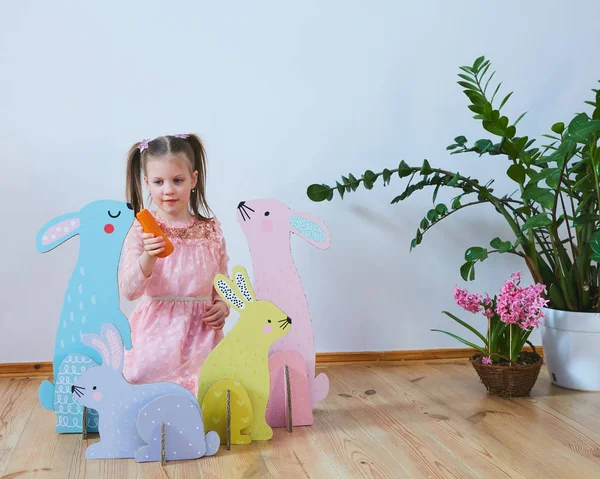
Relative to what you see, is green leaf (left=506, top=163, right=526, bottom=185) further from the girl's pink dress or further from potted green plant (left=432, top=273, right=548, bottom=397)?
the girl's pink dress

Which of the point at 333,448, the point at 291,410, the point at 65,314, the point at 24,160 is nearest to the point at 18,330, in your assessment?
the point at 24,160

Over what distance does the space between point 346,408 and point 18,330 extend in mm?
950

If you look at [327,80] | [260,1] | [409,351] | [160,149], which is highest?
[260,1]

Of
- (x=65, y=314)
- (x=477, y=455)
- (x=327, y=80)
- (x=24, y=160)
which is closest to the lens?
(x=477, y=455)


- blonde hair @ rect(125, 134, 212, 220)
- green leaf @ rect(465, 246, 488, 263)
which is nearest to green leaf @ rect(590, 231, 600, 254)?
green leaf @ rect(465, 246, 488, 263)

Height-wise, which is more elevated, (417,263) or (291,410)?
(417,263)

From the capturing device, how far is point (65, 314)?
1.49 metres

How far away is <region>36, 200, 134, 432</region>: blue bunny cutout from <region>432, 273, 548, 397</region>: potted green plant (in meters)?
0.81

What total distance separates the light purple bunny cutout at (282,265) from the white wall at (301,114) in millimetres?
502

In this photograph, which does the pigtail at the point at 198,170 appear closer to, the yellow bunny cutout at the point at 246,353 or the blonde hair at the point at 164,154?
the blonde hair at the point at 164,154

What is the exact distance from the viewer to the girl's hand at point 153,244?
1473mm

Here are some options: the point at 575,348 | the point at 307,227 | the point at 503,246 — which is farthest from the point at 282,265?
the point at 575,348

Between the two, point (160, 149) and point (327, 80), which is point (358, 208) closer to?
point (327, 80)

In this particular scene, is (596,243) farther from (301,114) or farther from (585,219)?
(301,114)
